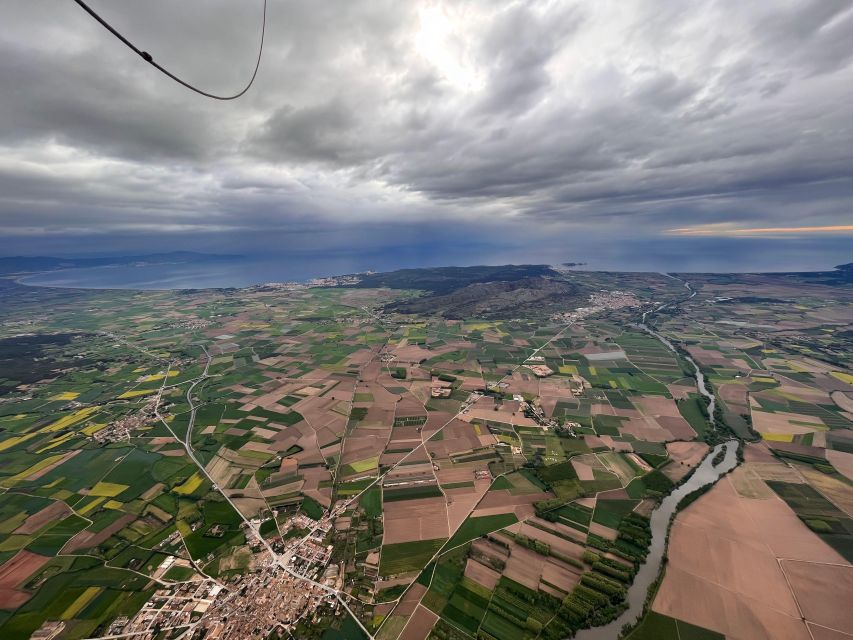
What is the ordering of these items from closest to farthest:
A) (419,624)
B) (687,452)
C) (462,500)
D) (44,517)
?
(419,624) → (44,517) → (462,500) → (687,452)

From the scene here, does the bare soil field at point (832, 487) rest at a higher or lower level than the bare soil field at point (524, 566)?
higher

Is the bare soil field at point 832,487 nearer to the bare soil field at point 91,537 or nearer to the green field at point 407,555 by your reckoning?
the green field at point 407,555

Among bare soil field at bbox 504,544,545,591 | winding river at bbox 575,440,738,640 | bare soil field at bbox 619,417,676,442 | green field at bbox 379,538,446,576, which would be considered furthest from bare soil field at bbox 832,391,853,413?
green field at bbox 379,538,446,576

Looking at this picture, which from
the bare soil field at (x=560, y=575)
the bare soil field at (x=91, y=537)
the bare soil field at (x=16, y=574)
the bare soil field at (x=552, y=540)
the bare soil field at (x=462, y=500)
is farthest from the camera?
the bare soil field at (x=462, y=500)

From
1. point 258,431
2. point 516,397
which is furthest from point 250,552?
point 516,397

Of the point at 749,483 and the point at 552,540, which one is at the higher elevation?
the point at 749,483

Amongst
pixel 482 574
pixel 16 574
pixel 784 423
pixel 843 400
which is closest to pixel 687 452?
pixel 784 423

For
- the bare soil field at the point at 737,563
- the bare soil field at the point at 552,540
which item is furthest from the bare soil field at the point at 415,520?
the bare soil field at the point at 737,563

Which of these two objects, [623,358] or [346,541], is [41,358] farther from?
[623,358]

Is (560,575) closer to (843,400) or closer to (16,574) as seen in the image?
(16,574)
